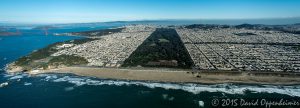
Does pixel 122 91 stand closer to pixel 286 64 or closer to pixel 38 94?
pixel 38 94

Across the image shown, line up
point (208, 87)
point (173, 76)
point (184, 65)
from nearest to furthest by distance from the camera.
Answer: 1. point (208, 87)
2. point (173, 76)
3. point (184, 65)

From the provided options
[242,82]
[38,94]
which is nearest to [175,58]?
[242,82]

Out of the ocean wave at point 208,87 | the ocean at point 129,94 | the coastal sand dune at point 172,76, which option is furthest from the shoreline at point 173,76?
the ocean at point 129,94

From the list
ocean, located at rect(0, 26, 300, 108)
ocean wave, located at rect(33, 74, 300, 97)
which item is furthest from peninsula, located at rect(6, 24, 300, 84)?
ocean, located at rect(0, 26, 300, 108)

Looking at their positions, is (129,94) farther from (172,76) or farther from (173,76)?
(173,76)

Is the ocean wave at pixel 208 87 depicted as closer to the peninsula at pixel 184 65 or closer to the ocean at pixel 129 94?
the ocean at pixel 129 94

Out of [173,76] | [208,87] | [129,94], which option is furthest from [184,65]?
[129,94]
